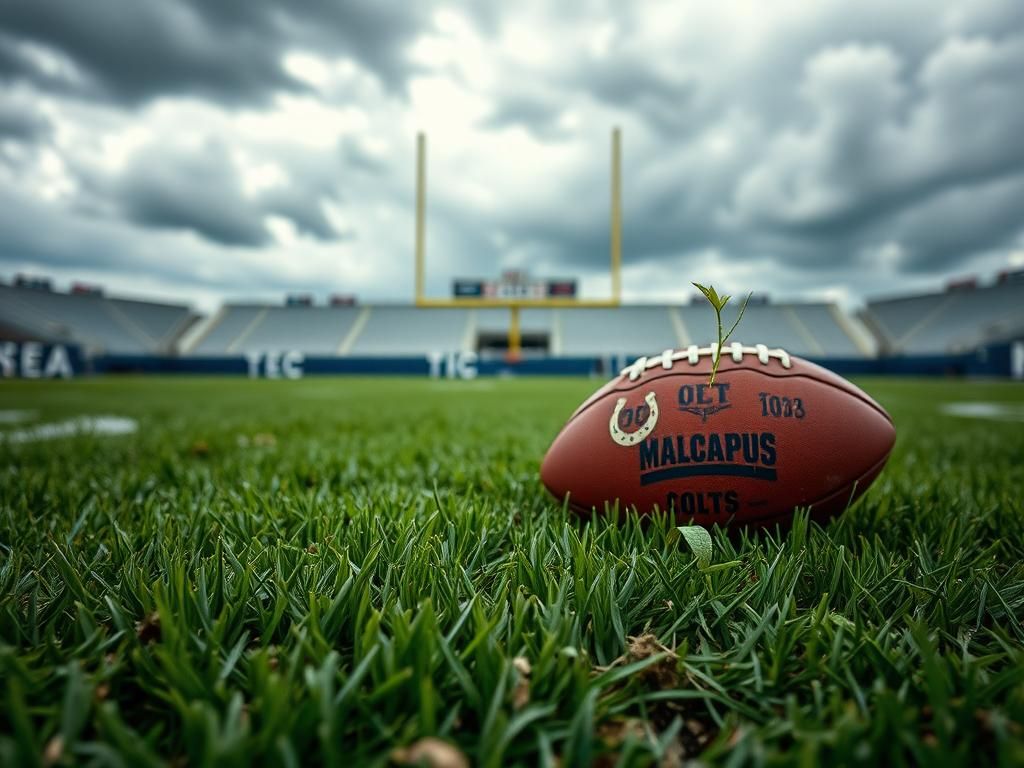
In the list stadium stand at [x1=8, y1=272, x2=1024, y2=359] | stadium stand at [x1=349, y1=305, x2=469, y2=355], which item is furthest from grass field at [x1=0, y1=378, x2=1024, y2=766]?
stadium stand at [x1=349, y1=305, x2=469, y2=355]

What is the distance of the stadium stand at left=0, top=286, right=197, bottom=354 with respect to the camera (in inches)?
894

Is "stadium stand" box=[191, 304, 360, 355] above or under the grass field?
above

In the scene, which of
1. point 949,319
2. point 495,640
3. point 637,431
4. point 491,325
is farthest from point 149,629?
point 949,319

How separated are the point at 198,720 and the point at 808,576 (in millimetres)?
765

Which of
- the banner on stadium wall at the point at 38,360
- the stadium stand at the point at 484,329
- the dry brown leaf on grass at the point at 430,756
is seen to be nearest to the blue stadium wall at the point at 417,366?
the stadium stand at the point at 484,329

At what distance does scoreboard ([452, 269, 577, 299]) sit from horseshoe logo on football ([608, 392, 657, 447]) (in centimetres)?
2126

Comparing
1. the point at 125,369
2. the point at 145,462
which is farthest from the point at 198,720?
the point at 125,369

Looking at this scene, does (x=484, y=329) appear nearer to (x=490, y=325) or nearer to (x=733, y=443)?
(x=490, y=325)

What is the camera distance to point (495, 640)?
1.78 ft

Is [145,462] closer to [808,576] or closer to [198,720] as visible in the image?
[198,720]

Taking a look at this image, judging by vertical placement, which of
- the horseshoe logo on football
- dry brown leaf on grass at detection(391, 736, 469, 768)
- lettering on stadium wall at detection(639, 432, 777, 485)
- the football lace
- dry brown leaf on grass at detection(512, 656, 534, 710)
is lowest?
dry brown leaf on grass at detection(512, 656, 534, 710)

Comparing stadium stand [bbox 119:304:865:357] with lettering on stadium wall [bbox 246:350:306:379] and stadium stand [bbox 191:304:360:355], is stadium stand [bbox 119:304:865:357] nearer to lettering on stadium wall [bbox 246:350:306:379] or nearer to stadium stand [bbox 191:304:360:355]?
stadium stand [bbox 191:304:360:355]

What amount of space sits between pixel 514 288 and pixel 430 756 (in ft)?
73.4

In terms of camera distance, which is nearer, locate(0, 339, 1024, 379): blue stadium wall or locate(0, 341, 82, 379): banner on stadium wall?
locate(0, 341, 82, 379): banner on stadium wall
